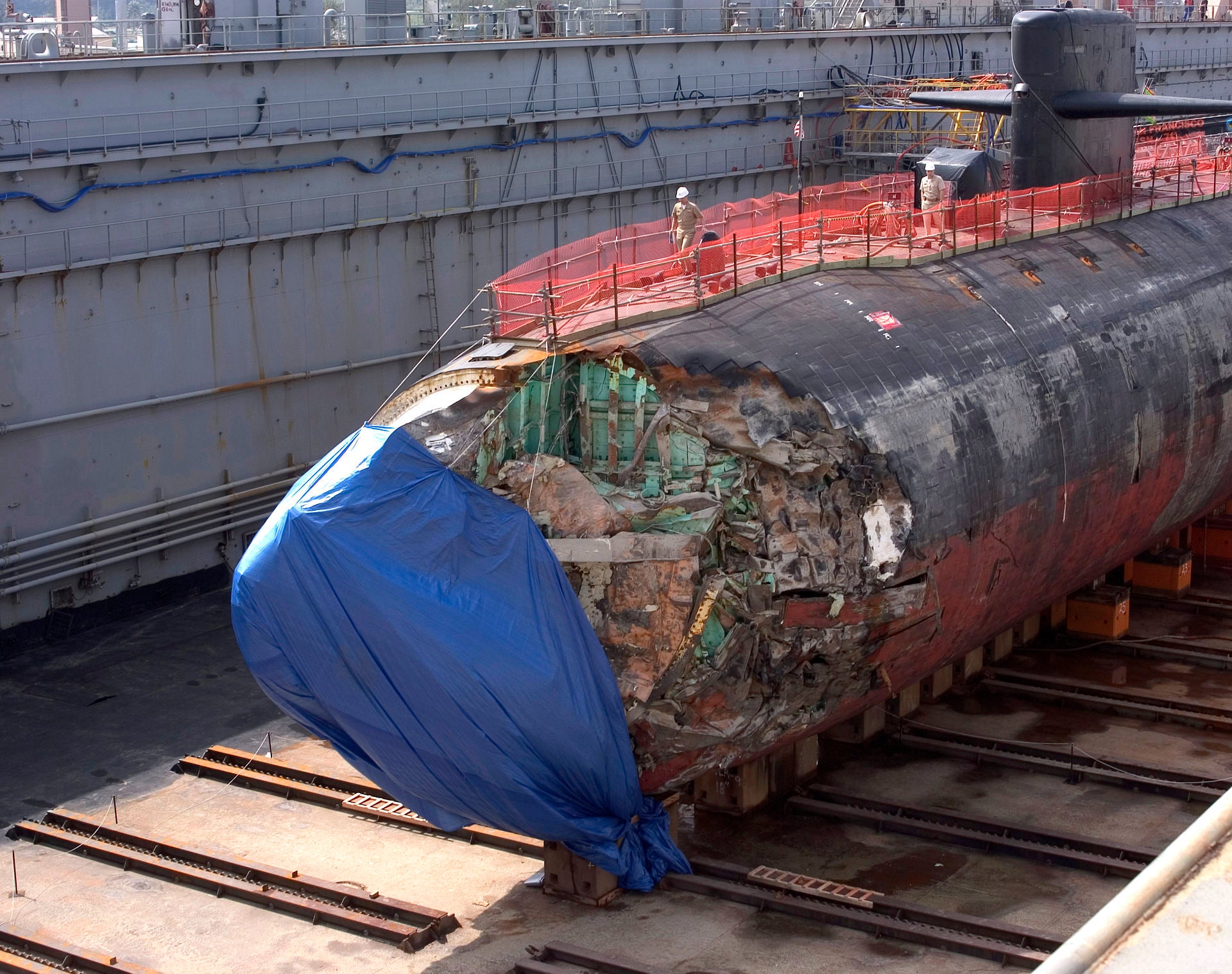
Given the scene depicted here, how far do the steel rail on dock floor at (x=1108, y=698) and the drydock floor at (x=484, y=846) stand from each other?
4.6 inches

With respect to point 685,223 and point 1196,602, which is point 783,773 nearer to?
point 685,223

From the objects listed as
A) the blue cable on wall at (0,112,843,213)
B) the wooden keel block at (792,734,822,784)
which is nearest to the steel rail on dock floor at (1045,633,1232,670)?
the wooden keel block at (792,734,822,784)

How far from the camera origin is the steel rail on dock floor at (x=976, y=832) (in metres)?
14.2

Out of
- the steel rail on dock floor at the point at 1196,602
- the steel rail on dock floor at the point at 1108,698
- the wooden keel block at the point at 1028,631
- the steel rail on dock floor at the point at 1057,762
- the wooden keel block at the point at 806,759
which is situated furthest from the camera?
the steel rail on dock floor at the point at 1196,602

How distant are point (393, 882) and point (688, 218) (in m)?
7.65

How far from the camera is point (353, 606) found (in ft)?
41.0

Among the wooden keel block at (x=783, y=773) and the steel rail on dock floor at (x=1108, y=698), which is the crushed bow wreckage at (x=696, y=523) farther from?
the steel rail on dock floor at (x=1108, y=698)

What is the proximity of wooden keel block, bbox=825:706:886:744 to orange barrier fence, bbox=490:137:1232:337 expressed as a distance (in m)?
4.69

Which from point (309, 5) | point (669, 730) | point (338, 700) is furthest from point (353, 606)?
point (309, 5)

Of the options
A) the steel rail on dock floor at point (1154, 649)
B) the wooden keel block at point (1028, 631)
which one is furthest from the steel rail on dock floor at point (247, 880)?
the steel rail on dock floor at point (1154, 649)

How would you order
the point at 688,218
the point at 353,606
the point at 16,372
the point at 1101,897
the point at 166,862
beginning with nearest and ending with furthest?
the point at 353,606 → the point at 1101,897 → the point at 166,862 → the point at 688,218 → the point at 16,372

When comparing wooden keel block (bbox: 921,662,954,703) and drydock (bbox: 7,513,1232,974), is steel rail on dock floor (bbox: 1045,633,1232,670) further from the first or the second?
wooden keel block (bbox: 921,662,954,703)

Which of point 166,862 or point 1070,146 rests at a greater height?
point 1070,146

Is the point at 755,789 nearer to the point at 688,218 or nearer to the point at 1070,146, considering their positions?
the point at 688,218
